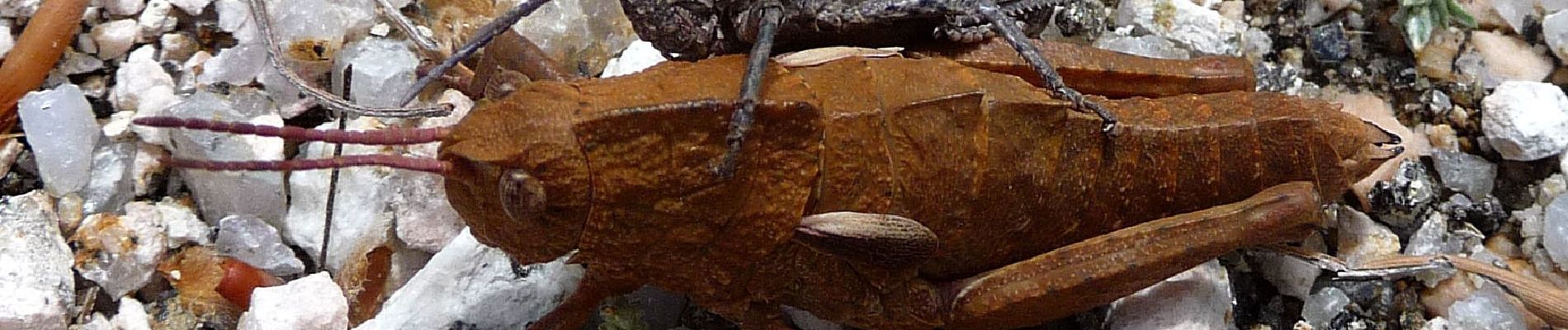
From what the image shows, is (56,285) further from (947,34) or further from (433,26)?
(947,34)

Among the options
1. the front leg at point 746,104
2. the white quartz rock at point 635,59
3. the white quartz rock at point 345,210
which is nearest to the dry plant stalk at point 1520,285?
the front leg at point 746,104

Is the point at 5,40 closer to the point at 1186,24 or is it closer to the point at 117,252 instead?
the point at 117,252

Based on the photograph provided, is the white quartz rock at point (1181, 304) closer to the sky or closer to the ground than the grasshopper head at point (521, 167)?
closer to the ground

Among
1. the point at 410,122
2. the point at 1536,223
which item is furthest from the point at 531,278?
the point at 1536,223

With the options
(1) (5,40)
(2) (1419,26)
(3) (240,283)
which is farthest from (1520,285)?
(1) (5,40)

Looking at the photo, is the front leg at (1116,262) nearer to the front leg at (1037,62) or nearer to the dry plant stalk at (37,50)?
the front leg at (1037,62)

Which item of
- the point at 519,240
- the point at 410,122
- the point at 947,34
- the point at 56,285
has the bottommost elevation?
the point at 56,285
